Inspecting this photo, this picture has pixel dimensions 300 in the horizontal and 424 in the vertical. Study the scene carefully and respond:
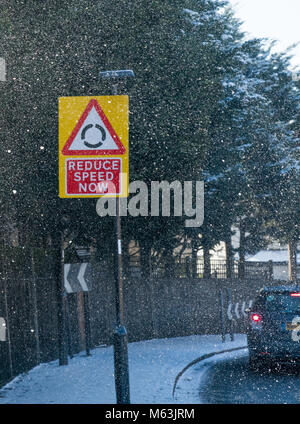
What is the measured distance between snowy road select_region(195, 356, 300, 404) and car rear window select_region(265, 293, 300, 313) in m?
1.25

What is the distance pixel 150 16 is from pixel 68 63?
3747 millimetres

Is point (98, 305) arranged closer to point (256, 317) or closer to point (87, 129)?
point (256, 317)

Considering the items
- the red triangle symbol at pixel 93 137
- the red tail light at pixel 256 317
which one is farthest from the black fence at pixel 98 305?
the red tail light at pixel 256 317

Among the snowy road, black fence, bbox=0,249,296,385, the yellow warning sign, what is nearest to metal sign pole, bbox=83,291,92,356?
black fence, bbox=0,249,296,385

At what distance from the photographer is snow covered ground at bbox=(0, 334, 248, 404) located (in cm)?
1160

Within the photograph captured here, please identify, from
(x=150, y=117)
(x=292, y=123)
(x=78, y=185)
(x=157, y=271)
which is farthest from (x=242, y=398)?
(x=292, y=123)

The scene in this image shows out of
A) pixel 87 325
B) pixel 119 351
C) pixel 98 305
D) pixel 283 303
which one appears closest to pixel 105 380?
pixel 119 351

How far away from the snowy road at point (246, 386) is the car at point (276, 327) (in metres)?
0.40

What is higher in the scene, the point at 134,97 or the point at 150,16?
the point at 150,16

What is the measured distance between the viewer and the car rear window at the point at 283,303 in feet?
52.7

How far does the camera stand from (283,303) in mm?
16156

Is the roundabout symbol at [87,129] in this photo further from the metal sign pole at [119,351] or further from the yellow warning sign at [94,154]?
the metal sign pole at [119,351]

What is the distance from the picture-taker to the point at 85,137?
1037cm

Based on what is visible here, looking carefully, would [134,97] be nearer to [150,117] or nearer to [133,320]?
[150,117]
